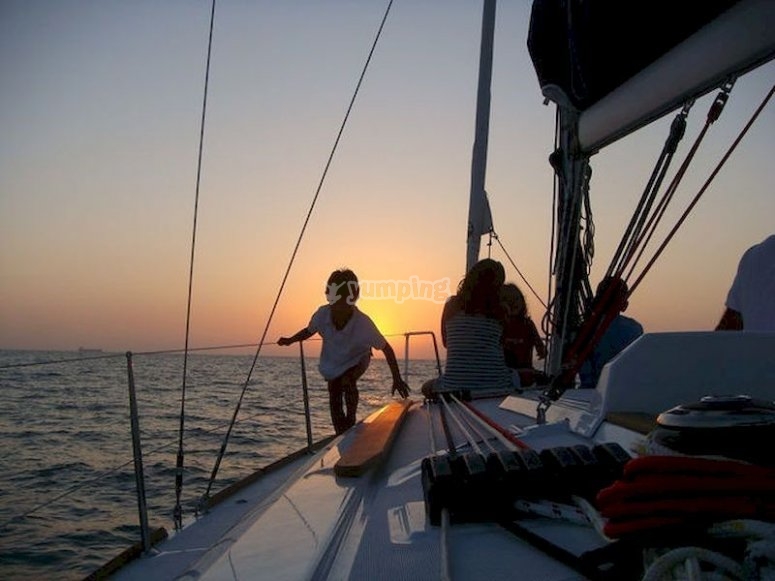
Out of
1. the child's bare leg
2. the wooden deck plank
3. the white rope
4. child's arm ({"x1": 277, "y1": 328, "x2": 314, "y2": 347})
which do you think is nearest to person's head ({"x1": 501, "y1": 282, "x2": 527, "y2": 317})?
the child's bare leg

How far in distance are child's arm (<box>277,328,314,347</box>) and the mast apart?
1694mm

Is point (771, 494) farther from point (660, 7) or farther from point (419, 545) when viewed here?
point (660, 7)

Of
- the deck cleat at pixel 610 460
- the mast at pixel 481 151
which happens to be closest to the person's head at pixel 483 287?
the mast at pixel 481 151

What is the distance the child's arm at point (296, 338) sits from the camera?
4746mm

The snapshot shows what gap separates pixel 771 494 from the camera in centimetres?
86

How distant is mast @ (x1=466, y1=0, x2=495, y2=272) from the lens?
5742 mm

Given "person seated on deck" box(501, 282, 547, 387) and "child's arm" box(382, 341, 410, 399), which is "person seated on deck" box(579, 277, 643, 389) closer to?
"person seated on deck" box(501, 282, 547, 387)

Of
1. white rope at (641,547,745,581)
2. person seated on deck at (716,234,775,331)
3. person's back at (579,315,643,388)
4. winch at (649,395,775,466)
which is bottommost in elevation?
white rope at (641,547,745,581)

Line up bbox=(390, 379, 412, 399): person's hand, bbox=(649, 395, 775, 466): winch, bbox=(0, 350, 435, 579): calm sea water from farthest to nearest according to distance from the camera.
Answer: bbox=(390, 379, 412, 399): person's hand
bbox=(0, 350, 435, 579): calm sea water
bbox=(649, 395, 775, 466): winch

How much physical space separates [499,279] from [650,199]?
109 centimetres

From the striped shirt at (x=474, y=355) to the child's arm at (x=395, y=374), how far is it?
18.9 inches

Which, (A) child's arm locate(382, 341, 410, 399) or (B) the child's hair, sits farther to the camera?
(B) the child's hair

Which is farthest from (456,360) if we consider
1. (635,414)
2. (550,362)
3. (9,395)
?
(9,395)

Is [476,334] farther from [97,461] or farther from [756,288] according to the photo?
[97,461]
